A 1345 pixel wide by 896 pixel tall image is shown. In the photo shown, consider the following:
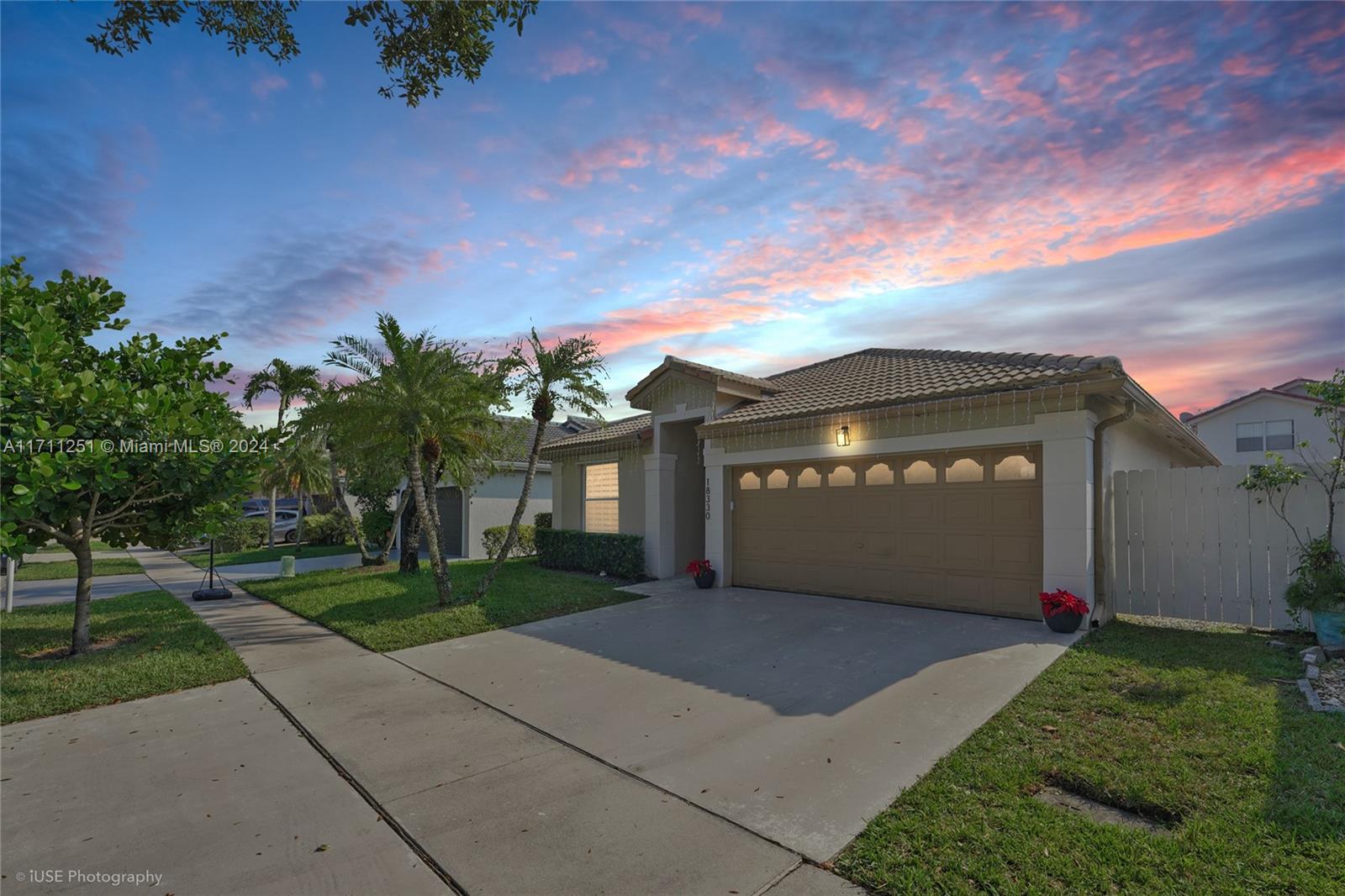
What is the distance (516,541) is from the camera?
18.5m

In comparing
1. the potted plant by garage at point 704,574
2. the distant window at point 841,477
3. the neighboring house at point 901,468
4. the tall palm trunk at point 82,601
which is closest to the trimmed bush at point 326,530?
the neighboring house at point 901,468

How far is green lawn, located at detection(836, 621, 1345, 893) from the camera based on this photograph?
9.58 feet

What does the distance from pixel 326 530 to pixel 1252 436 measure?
3877cm

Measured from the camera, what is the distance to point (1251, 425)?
27.5 m

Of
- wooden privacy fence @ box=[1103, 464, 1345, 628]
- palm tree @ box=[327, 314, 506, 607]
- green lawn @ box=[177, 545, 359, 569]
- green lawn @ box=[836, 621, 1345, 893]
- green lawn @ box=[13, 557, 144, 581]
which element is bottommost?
green lawn @ box=[177, 545, 359, 569]

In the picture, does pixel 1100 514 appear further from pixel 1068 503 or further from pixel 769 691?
pixel 769 691

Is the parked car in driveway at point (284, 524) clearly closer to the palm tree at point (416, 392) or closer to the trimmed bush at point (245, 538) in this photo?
the trimmed bush at point (245, 538)

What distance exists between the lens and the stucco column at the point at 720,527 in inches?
464

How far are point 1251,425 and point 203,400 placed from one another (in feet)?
120

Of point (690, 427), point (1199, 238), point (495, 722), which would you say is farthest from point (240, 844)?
point (1199, 238)

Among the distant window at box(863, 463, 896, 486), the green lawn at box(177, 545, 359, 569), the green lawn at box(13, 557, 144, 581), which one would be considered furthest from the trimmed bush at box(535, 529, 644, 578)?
the green lawn at box(13, 557, 144, 581)

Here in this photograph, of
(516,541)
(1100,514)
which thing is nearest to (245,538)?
(516,541)

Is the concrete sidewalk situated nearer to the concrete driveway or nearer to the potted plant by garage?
the concrete driveway

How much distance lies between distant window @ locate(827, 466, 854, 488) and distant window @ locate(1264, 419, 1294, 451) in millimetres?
27145
